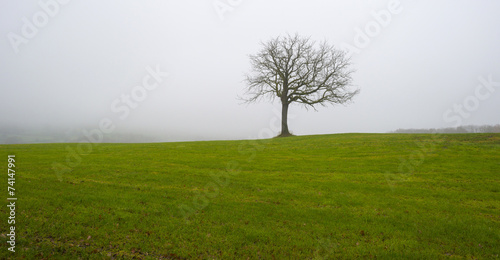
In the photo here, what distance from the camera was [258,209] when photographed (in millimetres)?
10906

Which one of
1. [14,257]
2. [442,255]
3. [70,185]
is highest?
[70,185]

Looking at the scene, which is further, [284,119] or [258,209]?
[284,119]

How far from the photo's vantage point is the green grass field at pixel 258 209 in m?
7.89

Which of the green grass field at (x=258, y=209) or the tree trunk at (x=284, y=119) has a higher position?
the tree trunk at (x=284, y=119)

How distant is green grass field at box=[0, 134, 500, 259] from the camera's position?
7.89 metres

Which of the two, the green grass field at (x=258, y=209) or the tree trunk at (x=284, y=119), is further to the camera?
the tree trunk at (x=284, y=119)

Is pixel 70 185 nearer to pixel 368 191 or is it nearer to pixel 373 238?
pixel 373 238

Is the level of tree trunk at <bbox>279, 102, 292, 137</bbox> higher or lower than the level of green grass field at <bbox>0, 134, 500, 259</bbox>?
higher

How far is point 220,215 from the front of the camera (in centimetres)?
1012

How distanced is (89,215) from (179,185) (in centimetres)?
486

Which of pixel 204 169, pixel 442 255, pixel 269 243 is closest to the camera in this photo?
pixel 442 255

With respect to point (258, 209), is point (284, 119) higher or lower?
higher

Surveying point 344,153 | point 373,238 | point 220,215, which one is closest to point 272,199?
point 220,215

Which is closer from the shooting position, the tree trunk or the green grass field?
the green grass field
